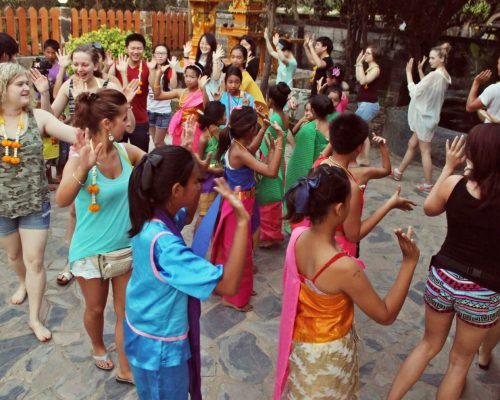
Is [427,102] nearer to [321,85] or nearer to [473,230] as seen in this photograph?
[321,85]

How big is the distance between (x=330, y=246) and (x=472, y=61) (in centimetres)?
1100

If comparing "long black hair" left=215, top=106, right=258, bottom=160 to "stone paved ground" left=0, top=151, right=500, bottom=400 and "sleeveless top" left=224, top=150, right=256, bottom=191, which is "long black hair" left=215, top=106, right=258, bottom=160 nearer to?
"sleeveless top" left=224, top=150, right=256, bottom=191

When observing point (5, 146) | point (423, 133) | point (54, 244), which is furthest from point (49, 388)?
point (423, 133)

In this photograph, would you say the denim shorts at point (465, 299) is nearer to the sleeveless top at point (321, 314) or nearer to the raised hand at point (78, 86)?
the sleeveless top at point (321, 314)

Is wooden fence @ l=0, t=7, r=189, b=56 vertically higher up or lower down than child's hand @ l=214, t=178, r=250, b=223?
higher up

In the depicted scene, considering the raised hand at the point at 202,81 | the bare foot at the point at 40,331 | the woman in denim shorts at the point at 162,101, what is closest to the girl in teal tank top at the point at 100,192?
the bare foot at the point at 40,331

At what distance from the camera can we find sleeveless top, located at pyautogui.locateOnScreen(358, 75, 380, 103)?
6938 millimetres

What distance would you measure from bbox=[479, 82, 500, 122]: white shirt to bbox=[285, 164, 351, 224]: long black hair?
3862 millimetres

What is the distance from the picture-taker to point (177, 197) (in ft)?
6.53

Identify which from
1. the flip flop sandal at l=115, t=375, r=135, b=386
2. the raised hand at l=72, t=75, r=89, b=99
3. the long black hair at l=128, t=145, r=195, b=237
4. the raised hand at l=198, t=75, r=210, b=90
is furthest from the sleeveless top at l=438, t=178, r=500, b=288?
the raised hand at l=198, t=75, r=210, b=90

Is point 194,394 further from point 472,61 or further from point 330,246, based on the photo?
point 472,61

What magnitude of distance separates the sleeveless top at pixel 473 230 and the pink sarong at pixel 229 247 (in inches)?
67.1

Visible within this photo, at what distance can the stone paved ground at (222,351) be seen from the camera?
309cm

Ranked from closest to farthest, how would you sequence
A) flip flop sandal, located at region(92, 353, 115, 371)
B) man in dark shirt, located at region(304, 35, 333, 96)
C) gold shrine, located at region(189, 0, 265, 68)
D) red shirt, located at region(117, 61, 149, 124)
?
flip flop sandal, located at region(92, 353, 115, 371)
red shirt, located at region(117, 61, 149, 124)
man in dark shirt, located at region(304, 35, 333, 96)
gold shrine, located at region(189, 0, 265, 68)
